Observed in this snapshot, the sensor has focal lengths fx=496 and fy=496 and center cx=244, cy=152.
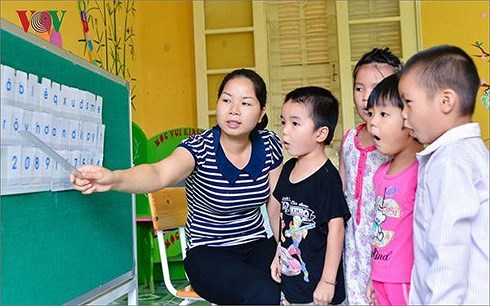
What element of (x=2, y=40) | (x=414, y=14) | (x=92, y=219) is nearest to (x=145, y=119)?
(x=414, y=14)

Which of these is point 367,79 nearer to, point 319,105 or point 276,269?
point 319,105

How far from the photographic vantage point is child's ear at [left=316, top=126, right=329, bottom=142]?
3.60 ft

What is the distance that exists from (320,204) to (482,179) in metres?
0.33

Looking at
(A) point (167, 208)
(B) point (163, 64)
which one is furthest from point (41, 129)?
(B) point (163, 64)

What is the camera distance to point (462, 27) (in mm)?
3061

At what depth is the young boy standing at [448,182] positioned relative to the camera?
2.51 ft

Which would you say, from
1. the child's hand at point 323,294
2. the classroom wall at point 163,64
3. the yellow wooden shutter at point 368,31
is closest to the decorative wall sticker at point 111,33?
the classroom wall at point 163,64

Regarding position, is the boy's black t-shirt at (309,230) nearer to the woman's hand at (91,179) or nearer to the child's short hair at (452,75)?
the child's short hair at (452,75)

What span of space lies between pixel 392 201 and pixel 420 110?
202 mm

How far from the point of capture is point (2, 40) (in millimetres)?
767

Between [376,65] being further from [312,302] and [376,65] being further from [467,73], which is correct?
[312,302]

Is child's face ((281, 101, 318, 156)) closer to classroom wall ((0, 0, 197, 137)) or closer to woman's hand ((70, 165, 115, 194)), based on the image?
woman's hand ((70, 165, 115, 194))

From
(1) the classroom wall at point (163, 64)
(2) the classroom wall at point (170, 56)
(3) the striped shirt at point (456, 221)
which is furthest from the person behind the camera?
(2) the classroom wall at point (170, 56)

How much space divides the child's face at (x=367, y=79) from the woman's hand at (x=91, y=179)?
0.57 m
